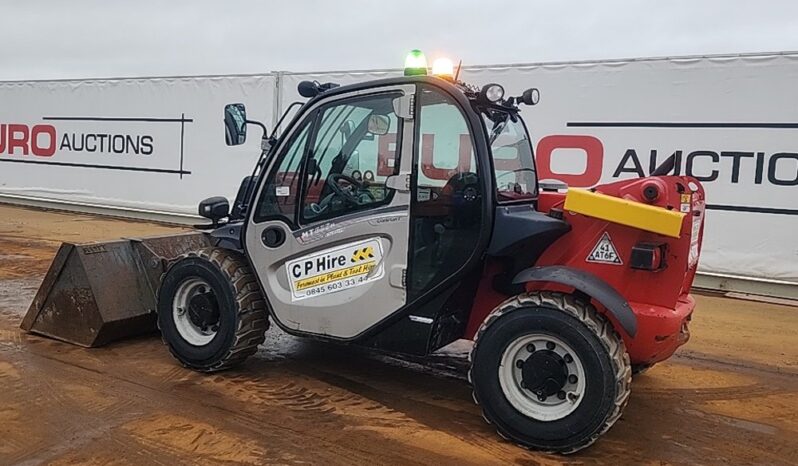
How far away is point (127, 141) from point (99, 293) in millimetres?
9033

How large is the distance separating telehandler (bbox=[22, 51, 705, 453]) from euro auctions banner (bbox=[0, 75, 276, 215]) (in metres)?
7.62

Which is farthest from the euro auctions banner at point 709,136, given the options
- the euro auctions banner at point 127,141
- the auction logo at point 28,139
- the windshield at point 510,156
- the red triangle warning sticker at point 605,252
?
the auction logo at point 28,139

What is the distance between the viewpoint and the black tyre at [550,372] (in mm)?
3459

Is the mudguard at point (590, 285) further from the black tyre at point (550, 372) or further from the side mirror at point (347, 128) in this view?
the side mirror at point (347, 128)

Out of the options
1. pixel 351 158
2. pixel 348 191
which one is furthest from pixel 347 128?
pixel 348 191

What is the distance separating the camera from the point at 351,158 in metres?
4.24

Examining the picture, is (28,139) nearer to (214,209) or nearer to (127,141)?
(127,141)

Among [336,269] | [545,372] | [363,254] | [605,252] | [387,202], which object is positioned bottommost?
[545,372]

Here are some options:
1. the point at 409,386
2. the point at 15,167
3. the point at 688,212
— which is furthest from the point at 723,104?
the point at 15,167

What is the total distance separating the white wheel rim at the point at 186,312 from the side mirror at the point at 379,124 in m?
1.62

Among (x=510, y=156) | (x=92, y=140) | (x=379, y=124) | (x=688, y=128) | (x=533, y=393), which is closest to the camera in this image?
(x=533, y=393)

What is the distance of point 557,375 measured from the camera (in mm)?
3594

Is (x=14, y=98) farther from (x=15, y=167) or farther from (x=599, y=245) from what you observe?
(x=599, y=245)

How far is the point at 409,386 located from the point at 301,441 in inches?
44.6
